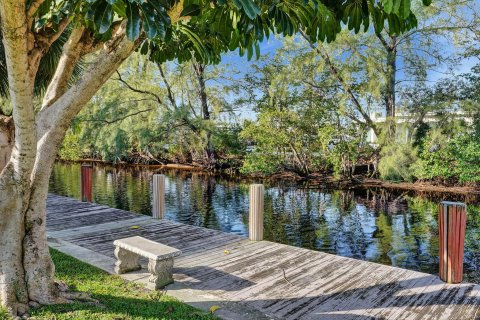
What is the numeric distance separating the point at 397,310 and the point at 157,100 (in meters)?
22.0

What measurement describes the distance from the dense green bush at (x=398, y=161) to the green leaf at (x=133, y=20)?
1862 centimetres

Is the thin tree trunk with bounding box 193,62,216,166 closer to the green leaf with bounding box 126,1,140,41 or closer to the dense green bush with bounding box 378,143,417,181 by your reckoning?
the dense green bush with bounding box 378,143,417,181

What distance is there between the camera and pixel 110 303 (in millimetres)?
4328

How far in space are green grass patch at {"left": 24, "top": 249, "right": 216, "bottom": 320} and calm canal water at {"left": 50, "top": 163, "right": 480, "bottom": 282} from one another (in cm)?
495

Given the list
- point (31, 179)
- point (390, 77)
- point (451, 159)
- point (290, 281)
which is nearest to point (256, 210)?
point (290, 281)

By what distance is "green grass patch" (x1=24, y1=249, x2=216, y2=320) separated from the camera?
154 inches

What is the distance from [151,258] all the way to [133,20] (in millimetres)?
3502

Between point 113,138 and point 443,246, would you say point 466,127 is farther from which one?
point 113,138

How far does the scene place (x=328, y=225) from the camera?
1124 centimetres

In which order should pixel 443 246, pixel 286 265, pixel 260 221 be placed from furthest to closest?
pixel 260 221 < pixel 286 265 < pixel 443 246

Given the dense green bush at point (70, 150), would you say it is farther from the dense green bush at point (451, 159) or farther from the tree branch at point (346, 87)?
the dense green bush at point (451, 159)

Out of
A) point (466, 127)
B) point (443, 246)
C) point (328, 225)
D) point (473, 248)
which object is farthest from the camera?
point (466, 127)

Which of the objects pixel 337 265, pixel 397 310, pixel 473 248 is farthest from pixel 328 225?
pixel 397 310

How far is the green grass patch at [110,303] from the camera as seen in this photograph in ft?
12.8
